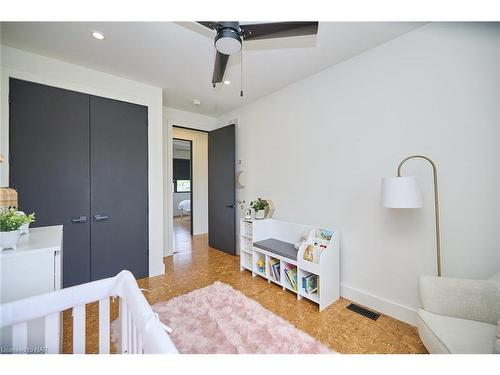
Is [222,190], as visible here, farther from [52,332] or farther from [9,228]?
[52,332]

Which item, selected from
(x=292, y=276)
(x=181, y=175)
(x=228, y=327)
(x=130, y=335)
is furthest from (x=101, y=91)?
(x=181, y=175)

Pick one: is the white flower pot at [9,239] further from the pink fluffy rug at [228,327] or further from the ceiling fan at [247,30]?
the ceiling fan at [247,30]

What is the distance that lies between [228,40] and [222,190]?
277cm

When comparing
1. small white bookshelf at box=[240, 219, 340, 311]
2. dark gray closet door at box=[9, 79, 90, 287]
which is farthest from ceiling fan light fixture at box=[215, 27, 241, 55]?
dark gray closet door at box=[9, 79, 90, 287]

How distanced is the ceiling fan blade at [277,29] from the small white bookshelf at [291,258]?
1807mm

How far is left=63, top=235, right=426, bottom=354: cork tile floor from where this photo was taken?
1.57 metres

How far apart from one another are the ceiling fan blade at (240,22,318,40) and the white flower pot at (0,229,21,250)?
5.52 feet

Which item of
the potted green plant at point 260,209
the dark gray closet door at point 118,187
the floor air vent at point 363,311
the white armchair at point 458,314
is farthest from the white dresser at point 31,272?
the floor air vent at point 363,311

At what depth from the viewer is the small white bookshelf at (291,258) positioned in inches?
81.9

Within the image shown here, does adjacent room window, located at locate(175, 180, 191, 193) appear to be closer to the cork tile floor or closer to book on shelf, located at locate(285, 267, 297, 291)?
the cork tile floor
